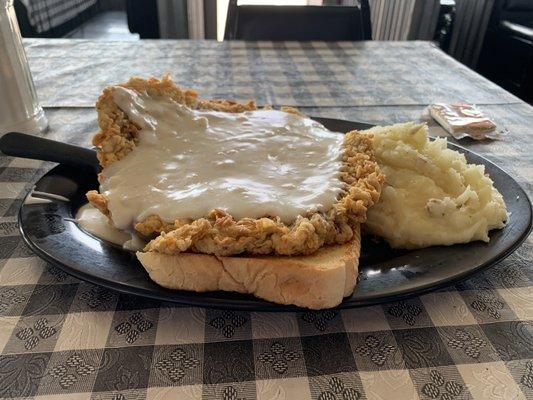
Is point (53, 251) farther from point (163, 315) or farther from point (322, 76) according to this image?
point (322, 76)

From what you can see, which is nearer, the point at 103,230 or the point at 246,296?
the point at 246,296

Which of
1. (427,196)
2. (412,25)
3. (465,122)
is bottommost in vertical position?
(412,25)

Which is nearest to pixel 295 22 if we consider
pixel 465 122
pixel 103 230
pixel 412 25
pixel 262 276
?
pixel 465 122

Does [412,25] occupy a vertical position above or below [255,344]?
below

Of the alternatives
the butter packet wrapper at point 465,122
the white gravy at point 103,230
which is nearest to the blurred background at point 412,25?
the butter packet wrapper at point 465,122

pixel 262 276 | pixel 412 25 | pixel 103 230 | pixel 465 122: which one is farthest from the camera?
pixel 412 25

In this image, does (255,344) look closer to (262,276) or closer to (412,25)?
(262,276)

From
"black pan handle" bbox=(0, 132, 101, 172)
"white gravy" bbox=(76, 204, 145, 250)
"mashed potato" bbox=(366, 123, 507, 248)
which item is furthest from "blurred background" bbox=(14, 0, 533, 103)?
"white gravy" bbox=(76, 204, 145, 250)

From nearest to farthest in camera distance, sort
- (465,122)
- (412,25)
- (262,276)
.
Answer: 1. (262,276)
2. (465,122)
3. (412,25)
